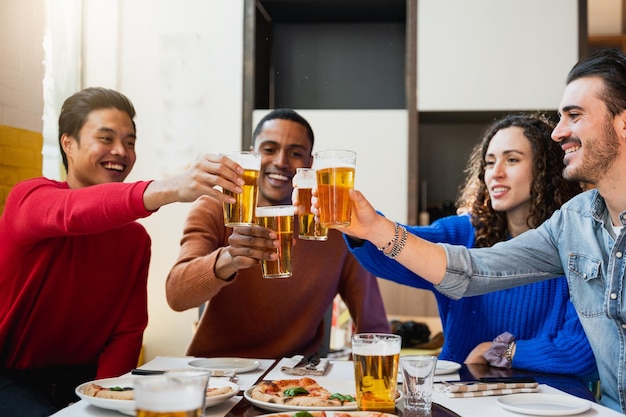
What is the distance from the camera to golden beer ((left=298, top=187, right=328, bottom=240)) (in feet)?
5.00

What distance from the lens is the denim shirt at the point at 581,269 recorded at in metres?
1.61

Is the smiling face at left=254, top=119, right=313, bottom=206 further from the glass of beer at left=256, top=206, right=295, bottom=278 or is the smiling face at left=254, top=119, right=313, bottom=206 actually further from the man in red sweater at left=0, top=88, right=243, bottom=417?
the glass of beer at left=256, top=206, right=295, bottom=278

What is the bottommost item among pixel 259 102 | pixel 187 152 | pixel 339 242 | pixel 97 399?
pixel 97 399

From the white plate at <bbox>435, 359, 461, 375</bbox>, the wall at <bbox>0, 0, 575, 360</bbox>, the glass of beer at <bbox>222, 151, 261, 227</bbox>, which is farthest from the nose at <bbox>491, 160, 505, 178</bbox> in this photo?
the wall at <bbox>0, 0, 575, 360</bbox>

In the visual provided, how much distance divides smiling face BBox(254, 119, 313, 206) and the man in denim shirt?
77 cm

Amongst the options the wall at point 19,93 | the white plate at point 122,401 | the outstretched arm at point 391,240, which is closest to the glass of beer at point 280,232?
the outstretched arm at point 391,240

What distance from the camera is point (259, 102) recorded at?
414 cm

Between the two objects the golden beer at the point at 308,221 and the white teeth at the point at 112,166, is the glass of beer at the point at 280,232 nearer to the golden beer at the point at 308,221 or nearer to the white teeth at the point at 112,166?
the golden beer at the point at 308,221

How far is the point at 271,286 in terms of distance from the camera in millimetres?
2254

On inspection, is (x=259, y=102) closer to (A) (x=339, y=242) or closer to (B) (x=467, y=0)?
(B) (x=467, y=0)

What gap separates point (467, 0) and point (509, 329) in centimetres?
239

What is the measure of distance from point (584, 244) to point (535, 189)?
1.69 ft

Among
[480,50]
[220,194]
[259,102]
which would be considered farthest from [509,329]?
[259,102]

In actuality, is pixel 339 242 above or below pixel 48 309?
above
